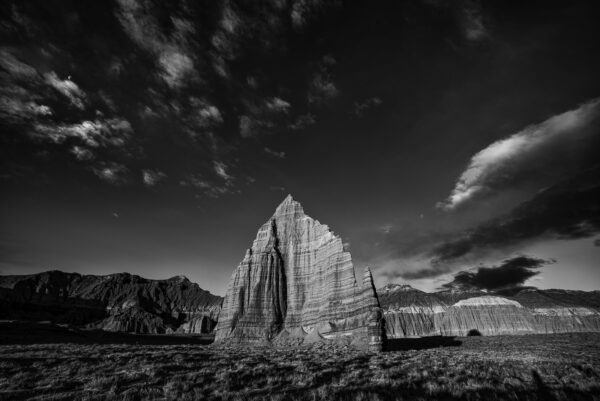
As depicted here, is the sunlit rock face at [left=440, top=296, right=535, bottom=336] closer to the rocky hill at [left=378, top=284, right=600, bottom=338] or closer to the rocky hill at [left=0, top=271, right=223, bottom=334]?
the rocky hill at [left=378, top=284, right=600, bottom=338]

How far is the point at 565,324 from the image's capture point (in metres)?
175

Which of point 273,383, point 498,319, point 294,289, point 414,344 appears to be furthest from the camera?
point 498,319

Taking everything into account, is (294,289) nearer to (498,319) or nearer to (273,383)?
(273,383)

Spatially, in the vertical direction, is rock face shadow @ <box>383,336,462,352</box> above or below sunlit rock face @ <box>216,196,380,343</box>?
below

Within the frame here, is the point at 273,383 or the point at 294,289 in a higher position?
the point at 294,289

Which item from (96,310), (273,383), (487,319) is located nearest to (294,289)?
(273,383)

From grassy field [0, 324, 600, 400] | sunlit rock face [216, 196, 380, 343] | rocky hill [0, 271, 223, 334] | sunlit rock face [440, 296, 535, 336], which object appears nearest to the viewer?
grassy field [0, 324, 600, 400]

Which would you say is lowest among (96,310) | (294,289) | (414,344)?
(414,344)

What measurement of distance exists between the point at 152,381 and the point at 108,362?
8104 mm

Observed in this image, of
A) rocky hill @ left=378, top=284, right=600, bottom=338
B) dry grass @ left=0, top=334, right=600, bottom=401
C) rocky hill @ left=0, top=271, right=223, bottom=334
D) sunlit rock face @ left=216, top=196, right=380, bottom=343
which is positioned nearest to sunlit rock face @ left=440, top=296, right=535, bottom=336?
rocky hill @ left=378, top=284, right=600, bottom=338

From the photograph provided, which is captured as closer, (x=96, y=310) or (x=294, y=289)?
(x=294, y=289)

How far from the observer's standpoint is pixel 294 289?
203ft

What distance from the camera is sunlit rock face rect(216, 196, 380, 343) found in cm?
4959

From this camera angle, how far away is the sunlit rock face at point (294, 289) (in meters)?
49.6
